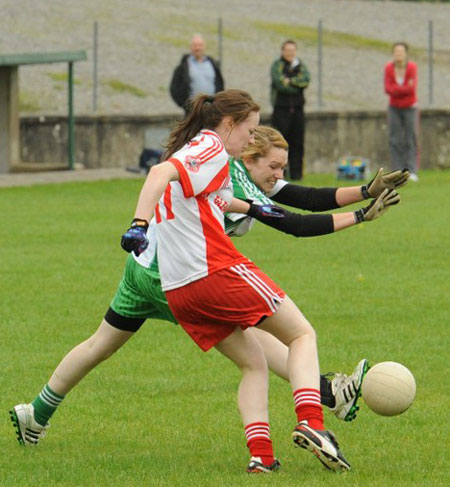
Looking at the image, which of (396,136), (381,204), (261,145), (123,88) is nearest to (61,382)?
(261,145)

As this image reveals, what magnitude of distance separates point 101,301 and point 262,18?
105 ft

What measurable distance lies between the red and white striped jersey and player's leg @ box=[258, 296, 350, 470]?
317mm

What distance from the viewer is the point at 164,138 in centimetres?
2566

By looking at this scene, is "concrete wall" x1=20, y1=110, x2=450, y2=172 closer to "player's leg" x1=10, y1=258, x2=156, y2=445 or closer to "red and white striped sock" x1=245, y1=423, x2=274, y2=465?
A: "player's leg" x1=10, y1=258, x2=156, y2=445

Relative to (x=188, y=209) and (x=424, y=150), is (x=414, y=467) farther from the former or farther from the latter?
(x=424, y=150)

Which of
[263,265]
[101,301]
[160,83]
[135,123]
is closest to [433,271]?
[263,265]

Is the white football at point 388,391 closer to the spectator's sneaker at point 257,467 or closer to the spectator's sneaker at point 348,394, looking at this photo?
the spectator's sneaker at point 348,394

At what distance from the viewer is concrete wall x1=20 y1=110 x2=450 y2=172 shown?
25859 mm

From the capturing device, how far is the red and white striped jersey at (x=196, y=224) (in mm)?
→ 5898

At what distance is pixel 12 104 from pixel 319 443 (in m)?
18.9

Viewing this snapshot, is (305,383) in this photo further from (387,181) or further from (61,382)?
(61,382)

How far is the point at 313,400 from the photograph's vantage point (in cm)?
590

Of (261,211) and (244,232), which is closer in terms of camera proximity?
(261,211)

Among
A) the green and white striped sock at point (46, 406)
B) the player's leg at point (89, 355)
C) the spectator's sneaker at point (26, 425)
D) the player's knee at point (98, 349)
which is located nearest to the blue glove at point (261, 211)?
the player's leg at point (89, 355)
